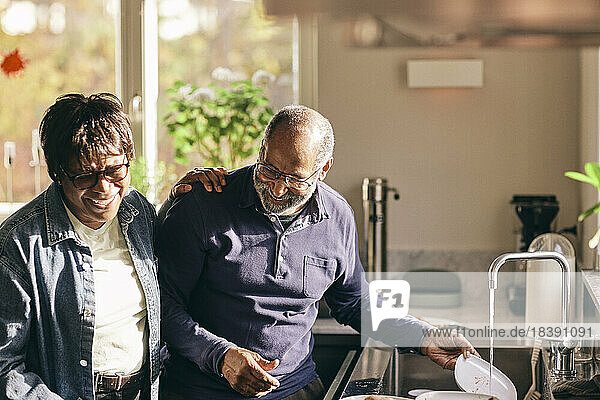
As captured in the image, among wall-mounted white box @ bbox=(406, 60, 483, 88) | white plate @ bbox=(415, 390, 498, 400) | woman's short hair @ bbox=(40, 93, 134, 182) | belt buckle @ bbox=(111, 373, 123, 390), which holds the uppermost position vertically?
wall-mounted white box @ bbox=(406, 60, 483, 88)

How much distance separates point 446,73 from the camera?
3.08 m

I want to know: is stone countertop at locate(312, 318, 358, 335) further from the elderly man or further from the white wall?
the white wall

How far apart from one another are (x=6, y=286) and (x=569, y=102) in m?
2.15

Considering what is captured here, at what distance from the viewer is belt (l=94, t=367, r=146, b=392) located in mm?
1704

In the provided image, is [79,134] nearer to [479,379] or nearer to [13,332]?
[13,332]

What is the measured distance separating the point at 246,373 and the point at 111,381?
276mm

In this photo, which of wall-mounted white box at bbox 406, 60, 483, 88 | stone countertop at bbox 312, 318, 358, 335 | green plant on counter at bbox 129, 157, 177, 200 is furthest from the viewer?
wall-mounted white box at bbox 406, 60, 483, 88

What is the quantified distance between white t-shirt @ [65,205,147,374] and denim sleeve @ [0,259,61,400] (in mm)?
135

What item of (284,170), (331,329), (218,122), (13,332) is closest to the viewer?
(13,332)

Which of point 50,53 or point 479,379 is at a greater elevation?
point 50,53

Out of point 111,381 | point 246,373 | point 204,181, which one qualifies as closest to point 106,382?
point 111,381

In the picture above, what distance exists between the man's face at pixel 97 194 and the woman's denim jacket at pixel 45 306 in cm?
3

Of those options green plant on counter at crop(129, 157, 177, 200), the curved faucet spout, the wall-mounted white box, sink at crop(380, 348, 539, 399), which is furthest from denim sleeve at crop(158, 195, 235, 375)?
the wall-mounted white box

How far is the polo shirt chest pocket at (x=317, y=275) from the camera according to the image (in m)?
2.01
